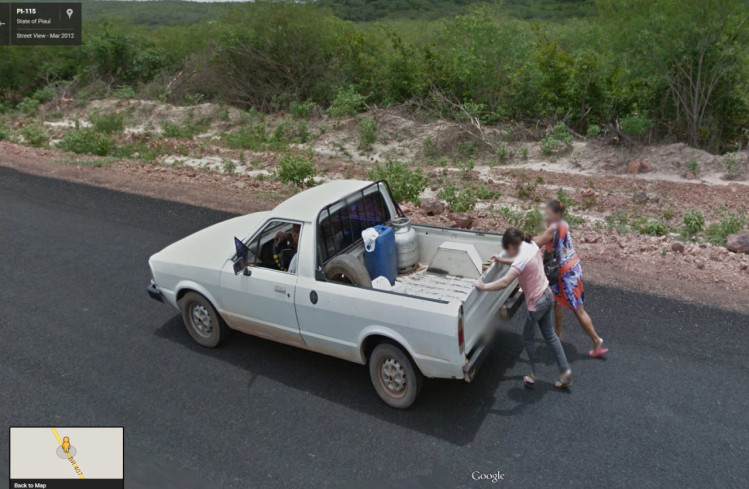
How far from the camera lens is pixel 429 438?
498 cm

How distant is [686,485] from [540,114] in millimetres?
12670

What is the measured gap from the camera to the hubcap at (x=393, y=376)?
527 centimetres

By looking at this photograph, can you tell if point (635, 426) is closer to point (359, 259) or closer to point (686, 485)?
point (686, 485)

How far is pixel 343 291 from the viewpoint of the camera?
5277 mm

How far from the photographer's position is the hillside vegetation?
12484 mm

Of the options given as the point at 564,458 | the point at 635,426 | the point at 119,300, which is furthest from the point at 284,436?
the point at 119,300

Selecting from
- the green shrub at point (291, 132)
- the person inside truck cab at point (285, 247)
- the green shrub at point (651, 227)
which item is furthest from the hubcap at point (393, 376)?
the green shrub at point (291, 132)

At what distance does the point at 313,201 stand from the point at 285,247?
566 mm

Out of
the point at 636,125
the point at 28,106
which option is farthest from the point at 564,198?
the point at 28,106

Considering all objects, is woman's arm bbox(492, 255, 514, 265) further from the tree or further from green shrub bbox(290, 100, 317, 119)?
green shrub bbox(290, 100, 317, 119)

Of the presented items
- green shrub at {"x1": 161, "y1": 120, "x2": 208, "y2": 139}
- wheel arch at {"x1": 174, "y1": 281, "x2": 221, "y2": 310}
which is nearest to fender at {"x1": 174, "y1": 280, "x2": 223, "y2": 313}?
wheel arch at {"x1": 174, "y1": 281, "x2": 221, "y2": 310}

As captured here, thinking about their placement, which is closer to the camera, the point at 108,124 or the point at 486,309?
the point at 486,309

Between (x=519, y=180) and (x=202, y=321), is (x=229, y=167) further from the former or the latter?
(x=202, y=321)

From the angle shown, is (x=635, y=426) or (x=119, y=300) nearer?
(x=635, y=426)
